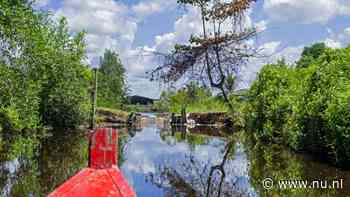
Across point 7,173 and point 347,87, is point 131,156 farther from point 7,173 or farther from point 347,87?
point 347,87

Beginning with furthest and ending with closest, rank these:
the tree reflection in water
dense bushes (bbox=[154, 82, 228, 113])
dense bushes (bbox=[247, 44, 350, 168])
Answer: dense bushes (bbox=[154, 82, 228, 113]) → dense bushes (bbox=[247, 44, 350, 168]) → the tree reflection in water

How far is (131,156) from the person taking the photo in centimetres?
1513

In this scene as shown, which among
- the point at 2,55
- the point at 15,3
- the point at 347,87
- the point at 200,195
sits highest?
the point at 15,3

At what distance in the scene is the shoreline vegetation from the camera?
1406 centimetres

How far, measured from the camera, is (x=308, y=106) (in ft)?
51.5

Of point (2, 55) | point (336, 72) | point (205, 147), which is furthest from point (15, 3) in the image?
point (336, 72)

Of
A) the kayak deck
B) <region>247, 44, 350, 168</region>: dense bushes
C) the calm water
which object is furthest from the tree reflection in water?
the kayak deck

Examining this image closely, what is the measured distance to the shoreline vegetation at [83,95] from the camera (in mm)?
14062

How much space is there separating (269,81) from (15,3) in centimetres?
1083

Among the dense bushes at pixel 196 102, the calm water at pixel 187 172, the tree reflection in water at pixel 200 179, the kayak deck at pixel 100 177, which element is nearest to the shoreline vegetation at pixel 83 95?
the calm water at pixel 187 172

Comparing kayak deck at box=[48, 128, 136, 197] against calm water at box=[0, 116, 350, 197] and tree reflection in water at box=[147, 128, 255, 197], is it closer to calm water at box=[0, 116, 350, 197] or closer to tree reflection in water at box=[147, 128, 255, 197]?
calm water at box=[0, 116, 350, 197]

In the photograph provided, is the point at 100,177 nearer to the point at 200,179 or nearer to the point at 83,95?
the point at 200,179

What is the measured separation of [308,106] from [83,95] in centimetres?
1805

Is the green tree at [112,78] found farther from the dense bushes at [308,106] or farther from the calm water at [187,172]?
the calm water at [187,172]
